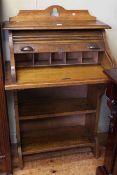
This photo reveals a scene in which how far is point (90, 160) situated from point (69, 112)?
52cm

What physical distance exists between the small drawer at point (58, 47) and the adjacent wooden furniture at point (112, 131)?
289 mm

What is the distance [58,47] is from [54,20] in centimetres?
23

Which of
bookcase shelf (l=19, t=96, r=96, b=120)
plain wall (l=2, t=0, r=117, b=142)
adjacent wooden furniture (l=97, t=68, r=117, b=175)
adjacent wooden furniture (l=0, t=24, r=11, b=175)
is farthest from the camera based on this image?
bookcase shelf (l=19, t=96, r=96, b=120)

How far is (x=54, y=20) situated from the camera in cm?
153

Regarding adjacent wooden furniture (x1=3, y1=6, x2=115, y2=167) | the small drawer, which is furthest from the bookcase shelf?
the small drawer

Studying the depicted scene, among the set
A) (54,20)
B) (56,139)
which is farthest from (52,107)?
(54,20)

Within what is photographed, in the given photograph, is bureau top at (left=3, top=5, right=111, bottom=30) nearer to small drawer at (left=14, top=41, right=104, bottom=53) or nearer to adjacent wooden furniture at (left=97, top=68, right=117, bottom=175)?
small drawer at (left=14, top=41, right=104, bottom=53)

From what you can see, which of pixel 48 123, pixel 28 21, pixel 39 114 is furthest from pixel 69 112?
pixel 28 21

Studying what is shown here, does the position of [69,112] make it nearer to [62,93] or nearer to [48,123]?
[62,93]

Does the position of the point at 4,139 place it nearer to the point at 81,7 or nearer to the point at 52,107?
the point at 52,107

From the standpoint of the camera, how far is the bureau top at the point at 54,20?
1394 mm

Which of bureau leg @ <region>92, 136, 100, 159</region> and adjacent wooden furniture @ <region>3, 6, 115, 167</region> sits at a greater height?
adjacent wooden furniture @ <region>3, 6, 115, 167</region>

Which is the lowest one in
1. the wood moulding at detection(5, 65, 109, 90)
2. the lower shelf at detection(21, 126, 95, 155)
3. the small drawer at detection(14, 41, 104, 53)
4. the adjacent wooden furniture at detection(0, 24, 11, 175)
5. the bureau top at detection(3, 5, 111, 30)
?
the lower shelf at detection(21, 126, 95, 155)

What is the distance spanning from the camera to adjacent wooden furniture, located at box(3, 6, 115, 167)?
4.48 feet
